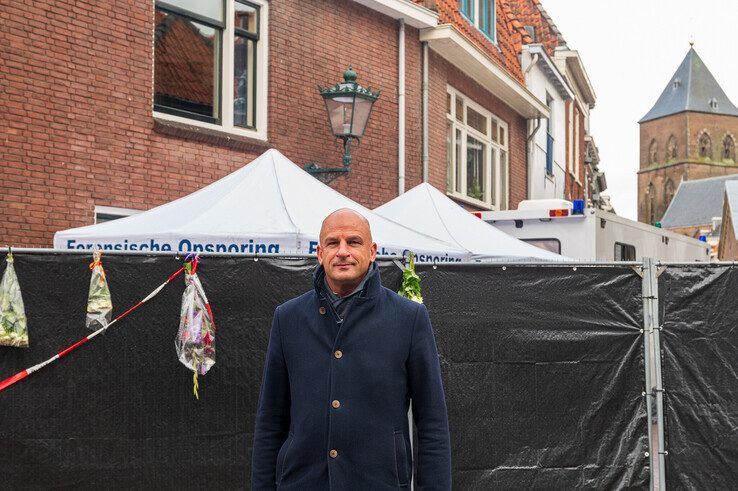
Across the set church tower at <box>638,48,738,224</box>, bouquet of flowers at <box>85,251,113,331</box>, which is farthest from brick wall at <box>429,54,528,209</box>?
church tower at <box>638,48,738,224</box>

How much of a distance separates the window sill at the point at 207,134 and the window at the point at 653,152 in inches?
5318

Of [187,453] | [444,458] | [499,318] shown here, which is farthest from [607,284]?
[444,458]

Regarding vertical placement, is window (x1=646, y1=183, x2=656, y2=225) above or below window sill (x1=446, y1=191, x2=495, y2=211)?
above

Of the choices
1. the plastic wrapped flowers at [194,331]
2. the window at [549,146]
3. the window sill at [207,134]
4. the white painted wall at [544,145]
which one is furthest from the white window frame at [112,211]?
the window at [549,146]

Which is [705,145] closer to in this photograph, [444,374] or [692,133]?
[692,133]

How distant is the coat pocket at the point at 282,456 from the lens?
359 cm

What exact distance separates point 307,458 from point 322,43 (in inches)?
446

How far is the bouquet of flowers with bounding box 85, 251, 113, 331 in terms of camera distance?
6402mm

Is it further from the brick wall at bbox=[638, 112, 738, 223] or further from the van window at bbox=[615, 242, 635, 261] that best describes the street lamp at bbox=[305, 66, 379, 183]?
the brick wall at bbox=[638, 112, 738, 223]

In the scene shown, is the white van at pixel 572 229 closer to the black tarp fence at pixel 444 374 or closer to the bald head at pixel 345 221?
the black tarp fence at pixel 444 374

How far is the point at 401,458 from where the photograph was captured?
3.58 meters

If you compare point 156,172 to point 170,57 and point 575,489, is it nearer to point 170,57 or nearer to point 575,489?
point 170,57

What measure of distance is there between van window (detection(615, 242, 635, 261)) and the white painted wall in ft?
30.8

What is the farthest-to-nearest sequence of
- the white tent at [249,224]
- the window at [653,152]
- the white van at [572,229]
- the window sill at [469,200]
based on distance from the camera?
the window at [653,152], the window sill at [469,200], the white van at [572,229], the white tent at [249,224]
